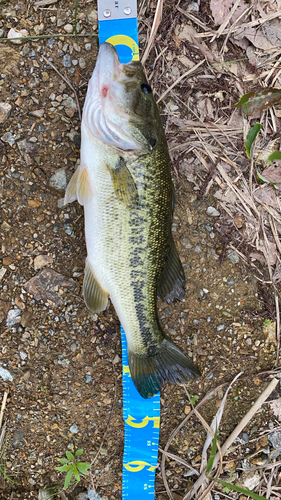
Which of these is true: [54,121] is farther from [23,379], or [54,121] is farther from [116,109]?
[23,379]

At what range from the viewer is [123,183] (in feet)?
6.90

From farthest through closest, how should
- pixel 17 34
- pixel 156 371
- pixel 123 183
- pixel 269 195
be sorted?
pixel 269 195, pixel 17 34, pixel 156 371, pixel 123 183

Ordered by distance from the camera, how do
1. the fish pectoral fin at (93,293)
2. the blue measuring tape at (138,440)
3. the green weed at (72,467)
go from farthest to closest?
the blue measuring tape at (138,440) → the green weed at (72,467) → the fish pectoral fin at (93,293)

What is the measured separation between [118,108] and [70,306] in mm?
1526

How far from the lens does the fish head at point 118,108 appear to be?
2.12 meters

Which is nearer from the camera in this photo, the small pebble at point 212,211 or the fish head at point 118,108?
the fish head at point 118,108

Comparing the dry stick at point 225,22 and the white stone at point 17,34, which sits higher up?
the dry stick at point 225,22

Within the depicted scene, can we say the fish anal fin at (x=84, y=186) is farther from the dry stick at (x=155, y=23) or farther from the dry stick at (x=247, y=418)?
the dry stick at (x=247, y=418)

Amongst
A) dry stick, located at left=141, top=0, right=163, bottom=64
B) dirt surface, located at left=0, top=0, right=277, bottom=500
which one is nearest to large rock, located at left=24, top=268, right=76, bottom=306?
dirt surface, located at left=0, top=0, right=277, bottom=500

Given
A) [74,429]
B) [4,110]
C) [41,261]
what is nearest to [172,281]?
[41,261]

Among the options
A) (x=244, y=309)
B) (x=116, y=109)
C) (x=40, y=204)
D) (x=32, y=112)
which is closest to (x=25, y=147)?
(x=32, y=112)

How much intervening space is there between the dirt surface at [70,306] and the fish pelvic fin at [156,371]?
423 mm

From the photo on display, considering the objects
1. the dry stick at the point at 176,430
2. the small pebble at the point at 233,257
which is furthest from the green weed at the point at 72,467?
the small pebble at the point at 233,257

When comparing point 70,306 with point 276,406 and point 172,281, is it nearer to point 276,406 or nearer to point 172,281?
point 172,281
